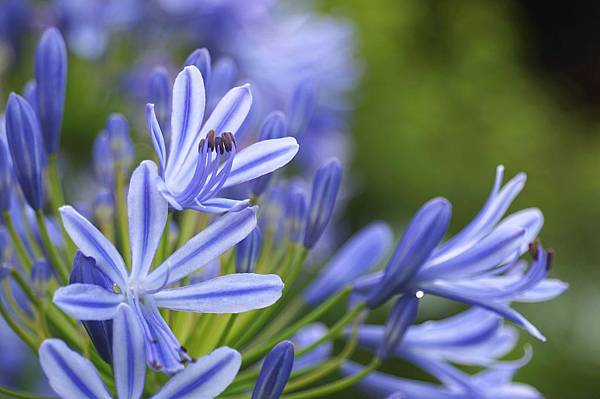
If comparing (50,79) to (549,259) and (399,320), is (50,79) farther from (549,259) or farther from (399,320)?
(549,259)

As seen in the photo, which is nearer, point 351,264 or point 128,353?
point 128,353

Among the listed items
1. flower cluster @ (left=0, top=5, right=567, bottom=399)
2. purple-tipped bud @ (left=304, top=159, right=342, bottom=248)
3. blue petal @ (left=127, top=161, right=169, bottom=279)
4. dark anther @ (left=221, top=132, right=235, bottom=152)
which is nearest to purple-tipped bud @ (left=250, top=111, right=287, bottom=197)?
flower cluster @ (left=0, top=5, right=567, bottom=399)

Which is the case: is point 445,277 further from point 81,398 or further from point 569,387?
point 569,387

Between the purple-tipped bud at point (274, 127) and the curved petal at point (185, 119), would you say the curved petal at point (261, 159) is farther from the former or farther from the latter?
the purple-tipped bud at point (274, 127)

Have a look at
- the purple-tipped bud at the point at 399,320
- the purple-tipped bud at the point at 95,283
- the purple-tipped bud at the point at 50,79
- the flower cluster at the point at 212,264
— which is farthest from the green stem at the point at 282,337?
the purple-tipped bud at the point at 50,79

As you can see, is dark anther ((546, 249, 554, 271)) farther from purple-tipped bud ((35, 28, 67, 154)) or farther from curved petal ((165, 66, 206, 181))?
purple-tipped bud ((35, 28, 67, 154))

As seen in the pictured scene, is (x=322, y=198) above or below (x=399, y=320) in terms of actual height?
above

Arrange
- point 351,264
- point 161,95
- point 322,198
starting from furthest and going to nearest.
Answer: point 351,264 < point 161,95 < point 322,198

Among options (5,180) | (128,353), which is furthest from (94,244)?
(5,180)
